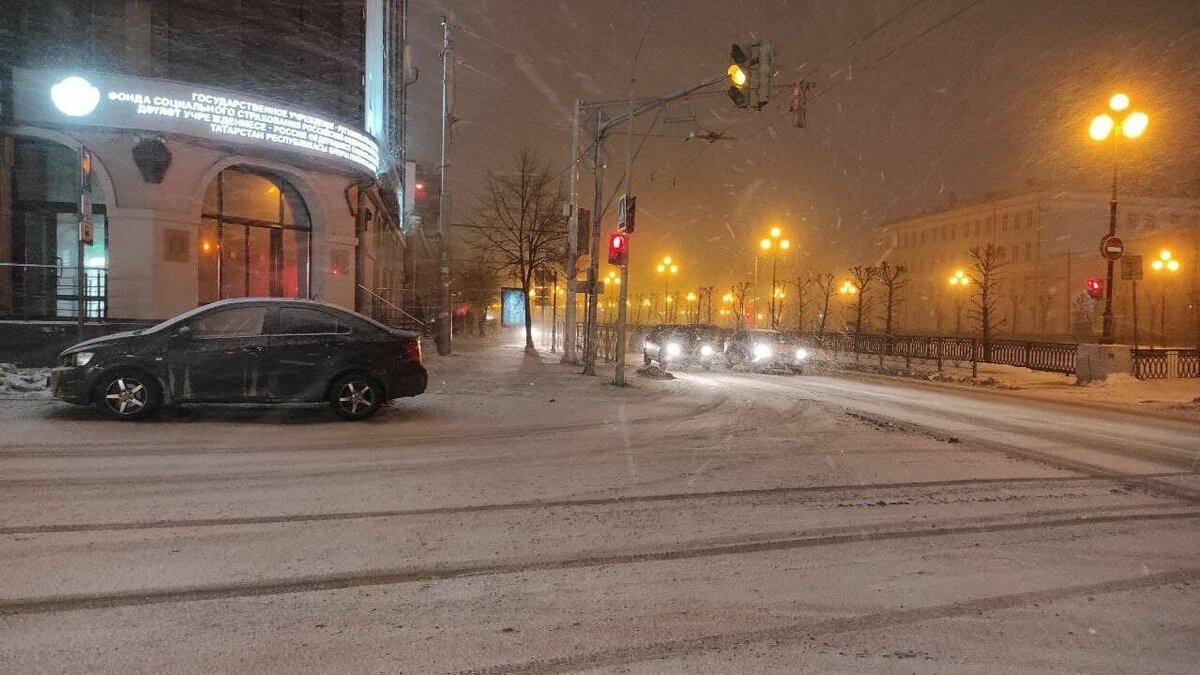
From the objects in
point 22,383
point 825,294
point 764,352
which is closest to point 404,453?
point 22,383

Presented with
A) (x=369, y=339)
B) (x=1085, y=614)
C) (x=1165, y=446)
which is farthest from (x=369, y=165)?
(x=1085, y=614)

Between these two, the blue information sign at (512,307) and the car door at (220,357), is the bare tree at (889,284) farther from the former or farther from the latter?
the car door at (220,357)

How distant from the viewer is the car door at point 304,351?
10586 mm

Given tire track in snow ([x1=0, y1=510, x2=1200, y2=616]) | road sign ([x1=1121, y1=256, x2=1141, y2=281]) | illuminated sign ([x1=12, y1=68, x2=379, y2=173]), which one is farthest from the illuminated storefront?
road sign ([x1=1121, y1=256, x2=1141, y2=281])

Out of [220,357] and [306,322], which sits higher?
[306,322]

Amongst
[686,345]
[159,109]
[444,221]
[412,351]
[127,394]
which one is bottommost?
[127,394]

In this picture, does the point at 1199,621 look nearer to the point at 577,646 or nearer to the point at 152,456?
the point at 577,646

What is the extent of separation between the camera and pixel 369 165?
21.5 m

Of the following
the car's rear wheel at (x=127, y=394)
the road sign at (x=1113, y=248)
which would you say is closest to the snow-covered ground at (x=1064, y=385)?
the road sign at (x=1113, y=248)

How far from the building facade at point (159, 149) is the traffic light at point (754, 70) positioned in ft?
35.4

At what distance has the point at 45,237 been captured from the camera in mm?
17250

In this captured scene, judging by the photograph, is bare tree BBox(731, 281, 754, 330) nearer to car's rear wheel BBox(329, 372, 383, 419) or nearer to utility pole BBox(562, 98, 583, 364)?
utility pole BBox(562, 98, 583, 364)

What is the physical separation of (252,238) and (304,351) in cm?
1041

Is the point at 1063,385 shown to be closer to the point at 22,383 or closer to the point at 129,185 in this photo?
the point at 129,185
